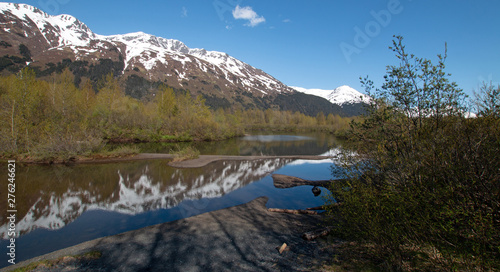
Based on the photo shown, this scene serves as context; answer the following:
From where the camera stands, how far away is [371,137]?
870cm

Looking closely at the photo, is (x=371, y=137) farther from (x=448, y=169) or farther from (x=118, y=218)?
(x=118, y=218)

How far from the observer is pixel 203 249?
350 inches

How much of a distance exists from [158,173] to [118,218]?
11249 millimetres

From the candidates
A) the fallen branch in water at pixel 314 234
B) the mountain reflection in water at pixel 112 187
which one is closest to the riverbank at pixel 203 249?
the fallen branch in water at pixel 314 234

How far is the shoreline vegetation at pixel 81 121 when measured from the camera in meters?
26.2

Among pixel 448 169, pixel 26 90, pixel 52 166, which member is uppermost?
pixel 26 90

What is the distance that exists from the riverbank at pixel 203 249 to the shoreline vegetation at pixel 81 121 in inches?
829

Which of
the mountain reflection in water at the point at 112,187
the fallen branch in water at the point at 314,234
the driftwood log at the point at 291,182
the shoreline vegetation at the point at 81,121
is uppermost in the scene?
the shoreline vegetation at the point at 81,121

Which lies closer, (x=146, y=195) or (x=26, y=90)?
(x=146, y=195)

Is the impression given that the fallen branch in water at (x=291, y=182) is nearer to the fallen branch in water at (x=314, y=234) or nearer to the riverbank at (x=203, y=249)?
the riverbank at (x=203, y=249)

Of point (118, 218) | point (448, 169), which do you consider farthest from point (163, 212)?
point (448, 169)

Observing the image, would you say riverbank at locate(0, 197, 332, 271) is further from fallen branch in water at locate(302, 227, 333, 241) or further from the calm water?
the calm water

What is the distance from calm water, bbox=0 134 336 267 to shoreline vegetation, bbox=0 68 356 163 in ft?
12.9

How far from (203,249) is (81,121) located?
1472 inches
